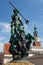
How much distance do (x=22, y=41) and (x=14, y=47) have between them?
5.12 ft

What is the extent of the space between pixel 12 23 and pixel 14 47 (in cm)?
640

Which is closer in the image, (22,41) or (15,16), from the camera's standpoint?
(22,41)

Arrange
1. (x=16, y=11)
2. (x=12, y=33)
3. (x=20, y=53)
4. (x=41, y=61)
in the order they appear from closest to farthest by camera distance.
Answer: (x=20, y=53)
(x=12, y=33)
(x=16, y=11)
(x=41, y=61)

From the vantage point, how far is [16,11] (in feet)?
152

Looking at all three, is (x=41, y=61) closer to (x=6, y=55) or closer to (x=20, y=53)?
(x=6, y=55)

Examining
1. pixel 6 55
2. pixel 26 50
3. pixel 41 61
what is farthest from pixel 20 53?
pixel 6 55

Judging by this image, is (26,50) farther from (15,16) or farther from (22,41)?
(15,16)

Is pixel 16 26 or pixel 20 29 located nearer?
pixel 20 29

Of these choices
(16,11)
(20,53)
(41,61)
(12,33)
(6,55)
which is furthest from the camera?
(6,55)

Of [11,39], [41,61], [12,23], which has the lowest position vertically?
[41,61]

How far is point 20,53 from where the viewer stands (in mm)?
39375

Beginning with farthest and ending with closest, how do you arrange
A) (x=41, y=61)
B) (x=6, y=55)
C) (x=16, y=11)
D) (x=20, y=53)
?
(x=6, y=55)
(x=41, y=61)
(x=16, y=11)
(x=20, y=53)

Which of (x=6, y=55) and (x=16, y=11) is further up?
(x=16, y=11)

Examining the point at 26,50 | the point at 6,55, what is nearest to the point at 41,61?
the point at 6,55
